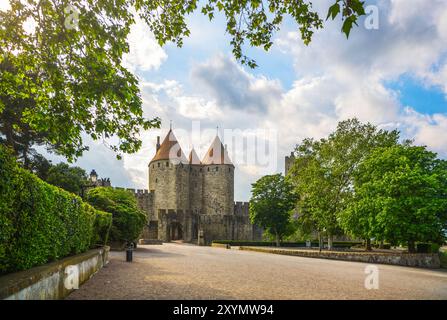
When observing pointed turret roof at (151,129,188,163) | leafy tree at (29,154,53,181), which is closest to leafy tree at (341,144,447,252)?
leafy tree at (29,154,53,181)

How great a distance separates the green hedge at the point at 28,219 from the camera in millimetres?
5438

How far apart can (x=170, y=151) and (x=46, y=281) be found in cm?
5588

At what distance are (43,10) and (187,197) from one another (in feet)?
178

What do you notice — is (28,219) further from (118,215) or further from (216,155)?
(216,155)

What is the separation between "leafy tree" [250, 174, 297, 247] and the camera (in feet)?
128

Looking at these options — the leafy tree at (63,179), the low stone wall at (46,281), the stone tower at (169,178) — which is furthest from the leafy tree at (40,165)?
Answer: the stone tower at (169,178)

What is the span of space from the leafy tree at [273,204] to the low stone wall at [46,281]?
30.8 metres

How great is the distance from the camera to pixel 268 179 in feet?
134

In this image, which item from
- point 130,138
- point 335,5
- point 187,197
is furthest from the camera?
point 187,197

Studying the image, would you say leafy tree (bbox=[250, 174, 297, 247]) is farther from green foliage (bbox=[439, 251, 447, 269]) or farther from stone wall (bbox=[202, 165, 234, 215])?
stone wall (bbox=[202, 165, 234, 215])

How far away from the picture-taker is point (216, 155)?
2512 inches

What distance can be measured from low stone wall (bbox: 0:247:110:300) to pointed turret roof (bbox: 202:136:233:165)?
174 ft

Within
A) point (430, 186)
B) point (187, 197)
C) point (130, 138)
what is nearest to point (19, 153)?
point (130, 138)
